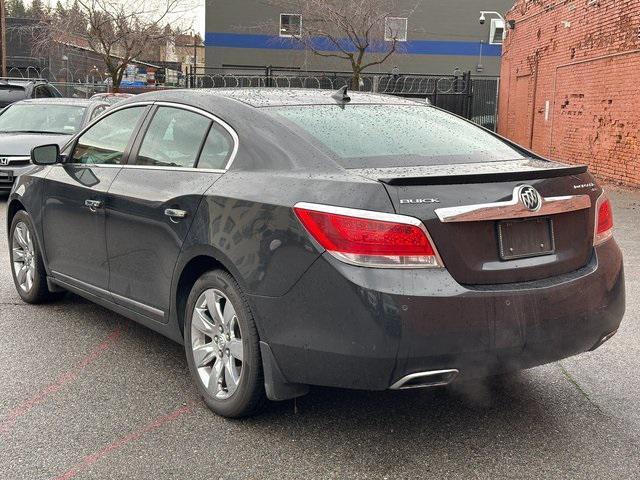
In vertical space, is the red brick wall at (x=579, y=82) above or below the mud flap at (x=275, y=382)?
above

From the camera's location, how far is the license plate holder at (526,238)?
3324 mm

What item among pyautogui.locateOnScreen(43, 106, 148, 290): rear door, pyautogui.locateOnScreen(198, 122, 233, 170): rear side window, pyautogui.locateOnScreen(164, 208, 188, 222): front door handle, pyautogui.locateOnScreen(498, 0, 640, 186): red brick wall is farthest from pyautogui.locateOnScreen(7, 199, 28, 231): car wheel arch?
pyautogui.locateOnScreen(498, 0, 640, 186): red brick wall

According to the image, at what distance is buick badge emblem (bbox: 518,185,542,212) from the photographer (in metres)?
3.35

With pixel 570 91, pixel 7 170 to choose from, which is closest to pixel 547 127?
pixel 570 91

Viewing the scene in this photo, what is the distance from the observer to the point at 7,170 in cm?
1159

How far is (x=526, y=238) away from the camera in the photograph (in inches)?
134

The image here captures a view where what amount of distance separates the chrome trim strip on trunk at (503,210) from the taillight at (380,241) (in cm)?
14

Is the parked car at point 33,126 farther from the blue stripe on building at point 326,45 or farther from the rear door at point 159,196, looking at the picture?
the blue stripe on building at point 326,45

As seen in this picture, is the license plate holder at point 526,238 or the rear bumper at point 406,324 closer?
the rear bumper at point 406,324

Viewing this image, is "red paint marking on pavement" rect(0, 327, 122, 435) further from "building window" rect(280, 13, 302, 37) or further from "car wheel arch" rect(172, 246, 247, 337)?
"building window" rect(280, 13, 302, 37)

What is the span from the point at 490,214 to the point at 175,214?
1688mm

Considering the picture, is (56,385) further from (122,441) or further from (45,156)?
(45,156)

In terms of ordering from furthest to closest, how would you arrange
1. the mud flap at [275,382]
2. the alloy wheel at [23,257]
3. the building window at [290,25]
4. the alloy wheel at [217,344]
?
1. the building window at [290,25]
2. the alloy wheel at [23,257]
3. the alloy wheel at [217,344]
4. the mud flap at [275,382]

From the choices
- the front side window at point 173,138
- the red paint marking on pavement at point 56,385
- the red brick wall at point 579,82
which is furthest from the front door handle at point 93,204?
the red brick wall at point 579,82
